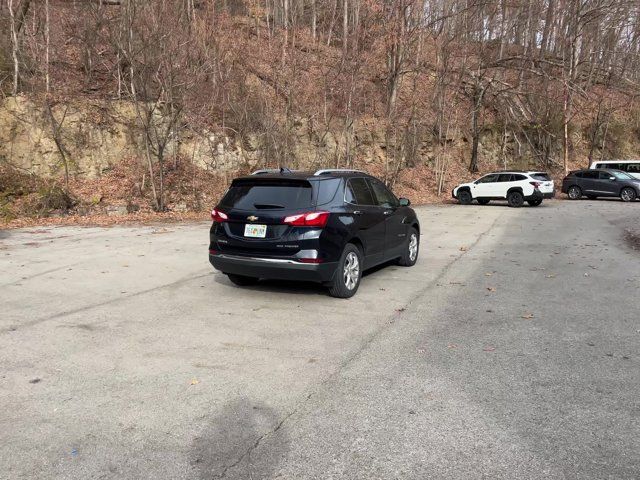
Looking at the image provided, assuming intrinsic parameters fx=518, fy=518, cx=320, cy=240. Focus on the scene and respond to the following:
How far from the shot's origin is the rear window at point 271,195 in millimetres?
6703

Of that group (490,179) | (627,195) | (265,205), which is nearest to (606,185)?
(627,195)

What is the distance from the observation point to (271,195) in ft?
22.4

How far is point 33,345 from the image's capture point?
5039 mm

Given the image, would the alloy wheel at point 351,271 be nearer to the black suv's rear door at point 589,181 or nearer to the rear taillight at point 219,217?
the rear taillight at point 219,217

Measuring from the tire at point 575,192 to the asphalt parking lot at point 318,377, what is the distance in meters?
23.4

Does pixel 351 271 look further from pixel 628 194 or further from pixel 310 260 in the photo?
pixel 628 194

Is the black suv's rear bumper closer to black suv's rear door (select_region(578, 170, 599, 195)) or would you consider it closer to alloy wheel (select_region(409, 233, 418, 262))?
alloy wheel (select_region(409, 233, 418, 262))

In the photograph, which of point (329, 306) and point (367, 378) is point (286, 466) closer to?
point (367, 378)

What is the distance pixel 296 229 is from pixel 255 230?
59 cm

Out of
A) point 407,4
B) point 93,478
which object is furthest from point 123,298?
point 407,4

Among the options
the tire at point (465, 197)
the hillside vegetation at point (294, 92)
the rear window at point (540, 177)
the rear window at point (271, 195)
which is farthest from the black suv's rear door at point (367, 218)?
the tire at point (465, 197)

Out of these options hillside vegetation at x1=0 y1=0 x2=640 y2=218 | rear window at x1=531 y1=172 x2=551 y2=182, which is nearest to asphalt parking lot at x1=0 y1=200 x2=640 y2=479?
hillside vegetation at x1=0 y1=0 x2=640 y2=218

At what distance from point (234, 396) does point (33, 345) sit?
A: 2407 millimetres

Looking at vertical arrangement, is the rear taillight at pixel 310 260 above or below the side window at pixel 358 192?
below
